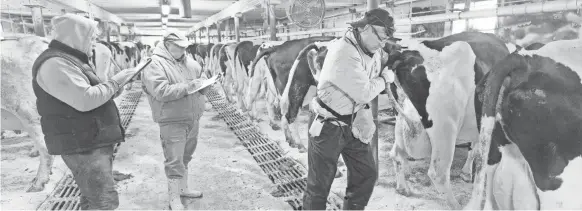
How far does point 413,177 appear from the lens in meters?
4.12

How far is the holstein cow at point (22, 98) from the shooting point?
4098mm

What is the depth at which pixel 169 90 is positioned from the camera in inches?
116

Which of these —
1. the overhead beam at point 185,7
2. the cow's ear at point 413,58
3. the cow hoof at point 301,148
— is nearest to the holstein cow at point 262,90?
the cow hoof at point 301,148

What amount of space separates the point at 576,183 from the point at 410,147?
1831mm

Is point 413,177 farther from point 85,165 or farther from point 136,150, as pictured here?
point 136,150

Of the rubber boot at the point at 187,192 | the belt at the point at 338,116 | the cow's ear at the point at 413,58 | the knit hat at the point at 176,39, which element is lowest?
the rubber boot at the point at 187,192

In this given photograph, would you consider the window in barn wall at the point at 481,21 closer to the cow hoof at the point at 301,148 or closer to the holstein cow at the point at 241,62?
the cow hoof at the point at 301,148

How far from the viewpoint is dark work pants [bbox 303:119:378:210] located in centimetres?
241

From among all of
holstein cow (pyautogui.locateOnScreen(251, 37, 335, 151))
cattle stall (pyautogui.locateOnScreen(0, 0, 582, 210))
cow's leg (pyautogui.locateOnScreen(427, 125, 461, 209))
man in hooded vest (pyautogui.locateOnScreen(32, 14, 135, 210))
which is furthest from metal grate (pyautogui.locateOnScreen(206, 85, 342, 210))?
man in hooded vest (pyautogui.locateOnScreen(32, 14, 135, 210))

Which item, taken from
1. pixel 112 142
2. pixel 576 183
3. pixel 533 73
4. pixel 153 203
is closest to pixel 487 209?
pixel 576 183

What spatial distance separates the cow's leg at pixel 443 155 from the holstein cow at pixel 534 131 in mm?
938

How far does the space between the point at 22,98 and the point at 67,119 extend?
265 centimetres

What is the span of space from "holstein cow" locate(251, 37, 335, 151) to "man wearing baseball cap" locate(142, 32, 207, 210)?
5.80 ft

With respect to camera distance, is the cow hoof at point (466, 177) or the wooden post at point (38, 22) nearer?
the cow hoof at point (466, 177)
